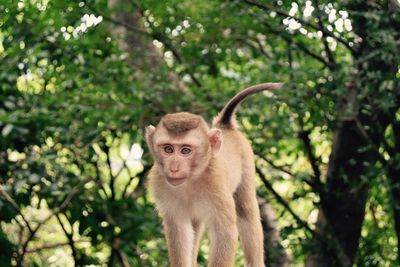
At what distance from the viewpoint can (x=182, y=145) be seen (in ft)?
14.8

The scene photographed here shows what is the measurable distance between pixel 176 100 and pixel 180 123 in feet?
11.3

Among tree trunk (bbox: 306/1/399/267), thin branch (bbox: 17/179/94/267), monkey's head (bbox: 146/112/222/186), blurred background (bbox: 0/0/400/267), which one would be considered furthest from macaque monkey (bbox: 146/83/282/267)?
tree trunk (bbox: 306/1/399/267)

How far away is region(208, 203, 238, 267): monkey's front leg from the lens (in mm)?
4871

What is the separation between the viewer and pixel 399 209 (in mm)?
8078

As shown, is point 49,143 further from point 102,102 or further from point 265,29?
point 265,29

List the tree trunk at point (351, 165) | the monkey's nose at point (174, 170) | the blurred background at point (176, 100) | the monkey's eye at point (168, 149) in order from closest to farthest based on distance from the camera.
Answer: the monkey's nose at point (174, 170), the monkey's eye at point (168, 149), the blurred background at point (176, 100), the tree trunk at point (351, 165)

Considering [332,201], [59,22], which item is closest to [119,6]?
[59,22]

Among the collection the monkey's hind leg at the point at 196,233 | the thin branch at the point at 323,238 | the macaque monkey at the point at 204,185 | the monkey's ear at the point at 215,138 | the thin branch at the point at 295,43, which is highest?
the thin branch at the point at 295,43

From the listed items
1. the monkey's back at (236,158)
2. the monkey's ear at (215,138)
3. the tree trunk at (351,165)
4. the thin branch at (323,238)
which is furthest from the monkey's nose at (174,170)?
the thin branch at (323,238)

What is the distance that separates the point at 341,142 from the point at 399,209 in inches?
42.9

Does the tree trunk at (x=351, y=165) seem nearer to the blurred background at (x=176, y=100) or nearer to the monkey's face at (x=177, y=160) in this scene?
the blurred background at (x=176, y=100)

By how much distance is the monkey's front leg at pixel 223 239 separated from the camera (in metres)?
4.87

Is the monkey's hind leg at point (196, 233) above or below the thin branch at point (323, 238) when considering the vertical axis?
above

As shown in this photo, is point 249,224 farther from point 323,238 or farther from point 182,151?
point 323,238
